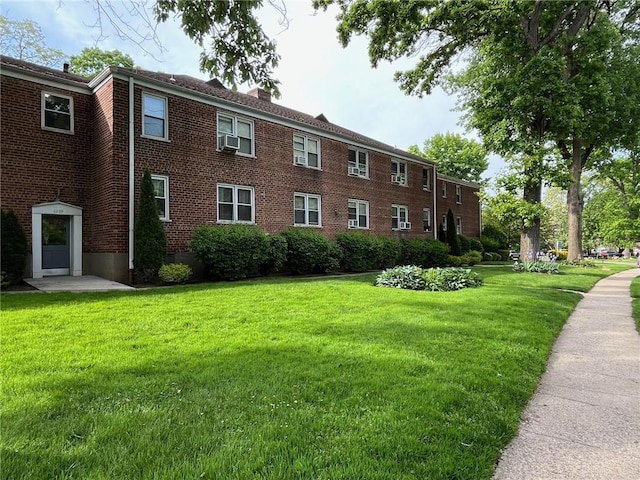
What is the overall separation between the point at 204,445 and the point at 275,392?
0.93m

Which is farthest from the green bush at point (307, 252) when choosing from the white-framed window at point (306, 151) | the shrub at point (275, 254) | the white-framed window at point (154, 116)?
the white-framed window at point (154, 116)

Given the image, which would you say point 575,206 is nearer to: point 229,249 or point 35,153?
point 229,249

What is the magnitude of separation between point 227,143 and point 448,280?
9294mm

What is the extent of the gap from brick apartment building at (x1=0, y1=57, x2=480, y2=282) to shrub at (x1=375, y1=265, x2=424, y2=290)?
20.3ft

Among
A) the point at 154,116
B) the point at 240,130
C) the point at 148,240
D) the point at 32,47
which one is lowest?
the point at 148,240

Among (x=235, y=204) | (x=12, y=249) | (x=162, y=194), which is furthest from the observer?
(x=235, y=204)

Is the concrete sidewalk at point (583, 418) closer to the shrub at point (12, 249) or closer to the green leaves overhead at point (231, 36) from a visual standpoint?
the green leaves overhead at point (231, 36)

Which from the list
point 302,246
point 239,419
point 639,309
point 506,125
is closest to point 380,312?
point 239,419

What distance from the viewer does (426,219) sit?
25.5m

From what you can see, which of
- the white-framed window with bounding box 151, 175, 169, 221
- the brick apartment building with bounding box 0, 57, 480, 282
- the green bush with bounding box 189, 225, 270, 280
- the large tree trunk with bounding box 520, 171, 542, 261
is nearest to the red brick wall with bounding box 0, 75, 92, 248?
the brick apartment building with bounding box 0, 57, 480, 282

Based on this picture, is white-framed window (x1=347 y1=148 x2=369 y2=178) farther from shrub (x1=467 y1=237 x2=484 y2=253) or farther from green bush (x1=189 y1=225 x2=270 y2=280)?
shrub (x1=467 y1=237 x2=484 y2=253)

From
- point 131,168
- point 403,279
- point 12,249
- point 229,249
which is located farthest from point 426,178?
point 12,249

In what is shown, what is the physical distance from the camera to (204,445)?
242cm

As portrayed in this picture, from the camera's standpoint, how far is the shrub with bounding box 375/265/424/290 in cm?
1079
